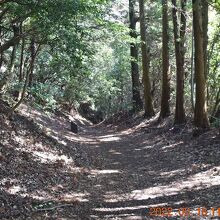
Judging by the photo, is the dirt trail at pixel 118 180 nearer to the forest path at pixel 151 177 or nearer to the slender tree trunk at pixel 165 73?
the forest path at pixel 151 177

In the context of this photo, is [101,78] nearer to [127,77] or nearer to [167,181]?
[127,77]

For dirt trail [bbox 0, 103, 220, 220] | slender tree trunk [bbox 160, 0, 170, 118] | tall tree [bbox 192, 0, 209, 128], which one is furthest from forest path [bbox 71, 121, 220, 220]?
slender tree trunk [bbox 160, 0, 170, 118]

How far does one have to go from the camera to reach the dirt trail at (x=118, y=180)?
803cm

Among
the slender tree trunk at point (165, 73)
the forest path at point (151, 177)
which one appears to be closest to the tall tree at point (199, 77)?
the forest path at point (151, 177)

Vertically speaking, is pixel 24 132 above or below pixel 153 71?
below

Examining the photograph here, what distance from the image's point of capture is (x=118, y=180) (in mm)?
11227

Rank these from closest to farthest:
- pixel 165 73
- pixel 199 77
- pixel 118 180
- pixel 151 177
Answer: pixel 118 180, pixel 151 177, pixel 199 77, pixel 165 73

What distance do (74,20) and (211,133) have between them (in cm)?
712

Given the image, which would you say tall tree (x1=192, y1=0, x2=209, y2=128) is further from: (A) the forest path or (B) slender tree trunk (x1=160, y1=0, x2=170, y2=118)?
(B) slender tree trunk (x1=160, y1=0, x2=170, y2=118)

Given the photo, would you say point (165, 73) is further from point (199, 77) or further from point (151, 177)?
point (151, 177)

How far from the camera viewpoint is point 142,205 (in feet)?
28.0

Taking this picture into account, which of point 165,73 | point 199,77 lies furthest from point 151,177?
point 165,73

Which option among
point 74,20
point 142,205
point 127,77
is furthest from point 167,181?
point 127,77

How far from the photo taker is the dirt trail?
26.3 feet
